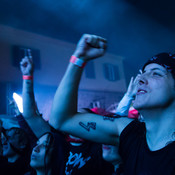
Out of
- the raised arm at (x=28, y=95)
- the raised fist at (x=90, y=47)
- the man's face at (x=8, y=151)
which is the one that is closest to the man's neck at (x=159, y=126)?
the raised fist at (x=90, y=47)

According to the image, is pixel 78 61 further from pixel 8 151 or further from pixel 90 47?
pixel 8 151

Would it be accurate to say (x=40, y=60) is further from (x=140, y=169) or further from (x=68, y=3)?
(x=140, y=169)

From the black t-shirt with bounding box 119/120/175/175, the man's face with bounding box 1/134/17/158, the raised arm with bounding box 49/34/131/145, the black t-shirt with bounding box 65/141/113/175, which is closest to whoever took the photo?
the black t-shirt with bounding box 119/120/175/175

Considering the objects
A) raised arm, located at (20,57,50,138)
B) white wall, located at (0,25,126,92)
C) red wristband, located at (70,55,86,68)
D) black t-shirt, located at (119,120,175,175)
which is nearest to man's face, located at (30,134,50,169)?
raised arm, located at (20,57,50,138)

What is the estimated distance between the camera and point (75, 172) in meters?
2.13

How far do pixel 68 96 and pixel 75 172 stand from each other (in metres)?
1.30

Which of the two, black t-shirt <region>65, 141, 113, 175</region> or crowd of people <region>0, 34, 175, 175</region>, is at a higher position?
crowd of people <region>0, 34, 175, 175</region>

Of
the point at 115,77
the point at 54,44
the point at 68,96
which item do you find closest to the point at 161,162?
the point at 68,96

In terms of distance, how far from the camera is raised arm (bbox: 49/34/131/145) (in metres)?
1.30

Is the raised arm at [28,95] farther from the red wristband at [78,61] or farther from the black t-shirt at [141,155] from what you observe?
the black t-shirt at [141,155]

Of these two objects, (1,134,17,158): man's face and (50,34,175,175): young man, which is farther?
(1,134,17,158): man's face

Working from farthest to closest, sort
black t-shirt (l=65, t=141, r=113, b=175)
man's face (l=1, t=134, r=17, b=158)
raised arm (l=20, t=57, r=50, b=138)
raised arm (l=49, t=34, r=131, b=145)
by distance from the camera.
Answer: man's face (l=1, t=134, r=17, b=158) → raised arm (l=20, t=57, r=50, b=138) → black t-shirt (l=65, t=141, r=113, b=175) → raised arm (l=49, t=34, r=131, b=145)

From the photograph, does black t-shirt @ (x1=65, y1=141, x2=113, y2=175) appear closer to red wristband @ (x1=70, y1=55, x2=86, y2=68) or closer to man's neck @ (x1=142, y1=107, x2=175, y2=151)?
man's neck @ (x1=142, y1=107, x2=175, y2=151)

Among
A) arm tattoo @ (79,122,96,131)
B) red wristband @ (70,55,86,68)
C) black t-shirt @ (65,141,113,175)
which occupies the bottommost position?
black t-shirt @ (65,141,113,175)
